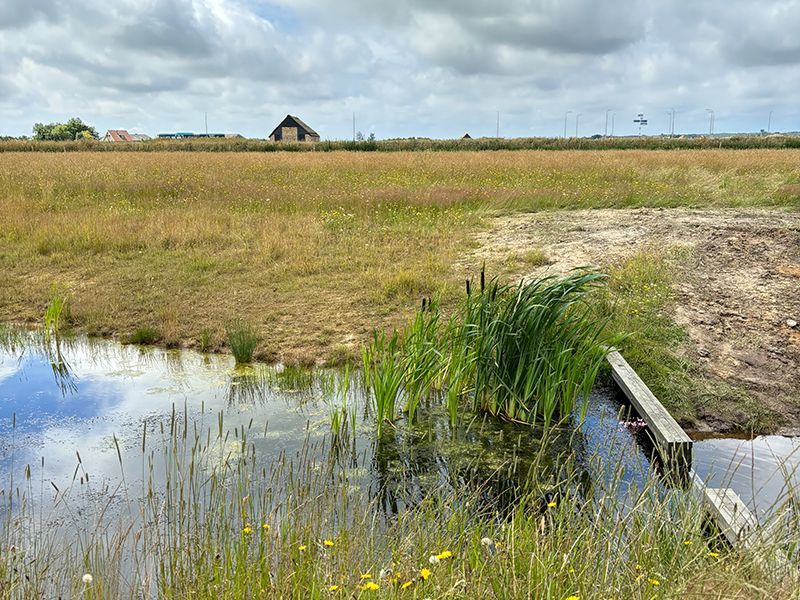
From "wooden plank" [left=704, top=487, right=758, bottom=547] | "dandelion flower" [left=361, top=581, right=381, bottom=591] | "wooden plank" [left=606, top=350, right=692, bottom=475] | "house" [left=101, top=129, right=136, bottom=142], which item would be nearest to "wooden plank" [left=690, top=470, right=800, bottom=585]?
"wooden plank" [left=704, top=487, right=758, bottom=547]

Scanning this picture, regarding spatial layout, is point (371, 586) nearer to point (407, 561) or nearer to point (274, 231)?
point (407, 561)

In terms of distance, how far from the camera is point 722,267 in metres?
9.09

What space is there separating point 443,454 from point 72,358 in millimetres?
4446

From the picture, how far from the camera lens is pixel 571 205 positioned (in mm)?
15492

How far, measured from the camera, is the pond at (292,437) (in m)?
4.26

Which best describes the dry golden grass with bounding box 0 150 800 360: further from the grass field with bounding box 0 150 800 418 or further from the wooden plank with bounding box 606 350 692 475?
the wooden plank with bounding box 606 350 692 475

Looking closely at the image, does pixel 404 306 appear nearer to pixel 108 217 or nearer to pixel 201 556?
pixel 201 556

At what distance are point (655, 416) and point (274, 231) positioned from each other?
27.7ft

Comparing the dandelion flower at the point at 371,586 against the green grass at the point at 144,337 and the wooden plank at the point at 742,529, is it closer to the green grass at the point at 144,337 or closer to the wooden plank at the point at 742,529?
the wooden plank at the point at 742,529

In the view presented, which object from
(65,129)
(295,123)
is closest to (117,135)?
(65,129)

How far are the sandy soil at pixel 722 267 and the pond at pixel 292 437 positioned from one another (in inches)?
45.7

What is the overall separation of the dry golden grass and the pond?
1.01 meters

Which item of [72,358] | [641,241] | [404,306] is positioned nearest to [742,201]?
[641,241]

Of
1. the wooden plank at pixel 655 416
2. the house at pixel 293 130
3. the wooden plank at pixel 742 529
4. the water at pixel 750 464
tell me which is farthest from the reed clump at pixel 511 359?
the house at pixel 293 130
